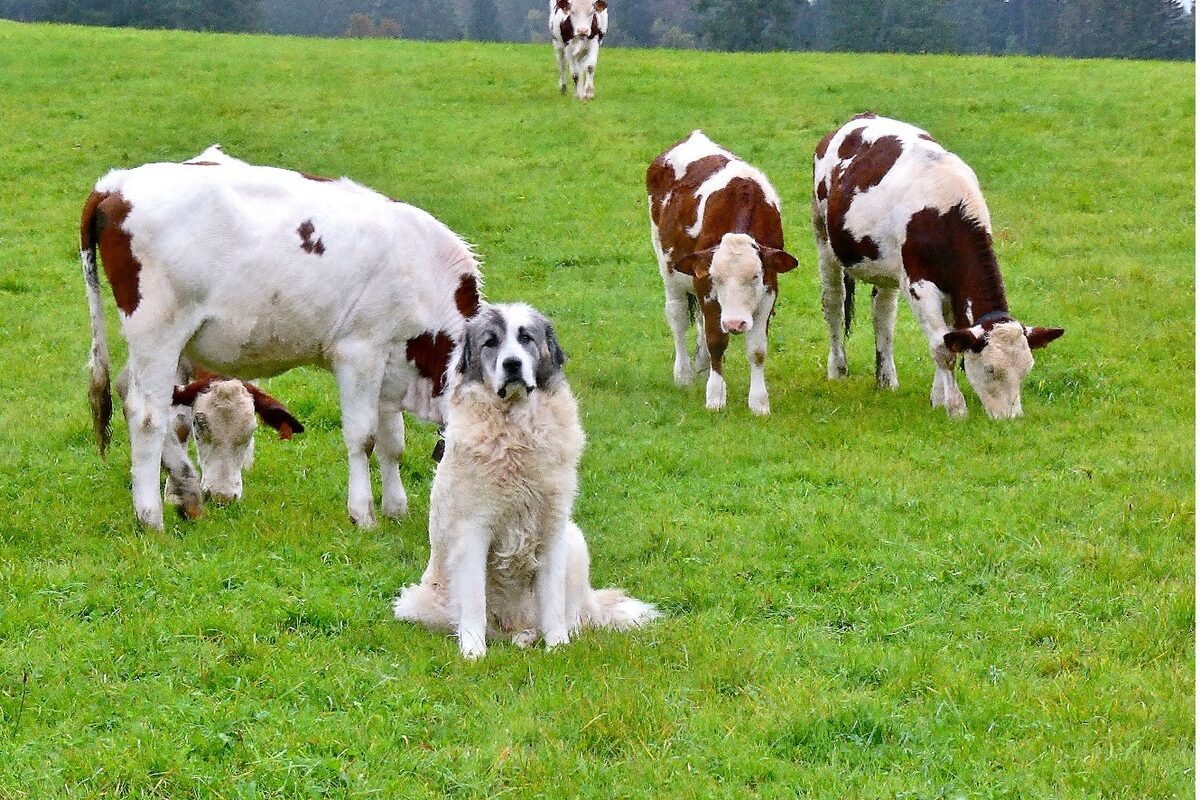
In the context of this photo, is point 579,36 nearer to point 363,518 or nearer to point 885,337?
point 885,337

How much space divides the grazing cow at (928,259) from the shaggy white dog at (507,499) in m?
5.67

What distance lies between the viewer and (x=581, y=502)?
398 inches

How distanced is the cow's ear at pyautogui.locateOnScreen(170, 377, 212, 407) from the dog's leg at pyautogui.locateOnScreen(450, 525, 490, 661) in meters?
3.62

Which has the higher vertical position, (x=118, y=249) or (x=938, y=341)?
(x=118, y=249)

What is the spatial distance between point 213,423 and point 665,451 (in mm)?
3483

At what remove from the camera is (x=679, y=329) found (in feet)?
45.7

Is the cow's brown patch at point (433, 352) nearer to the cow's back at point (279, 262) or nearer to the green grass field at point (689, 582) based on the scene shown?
the cow's back at point (279, 262)

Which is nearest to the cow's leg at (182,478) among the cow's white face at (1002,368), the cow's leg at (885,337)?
the cow's white face at (1002,368)

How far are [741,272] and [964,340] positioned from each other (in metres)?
1.98

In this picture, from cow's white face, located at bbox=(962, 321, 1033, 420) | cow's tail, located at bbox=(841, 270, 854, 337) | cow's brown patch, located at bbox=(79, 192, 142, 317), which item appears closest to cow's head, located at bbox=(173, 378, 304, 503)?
cow's brown patch, located at bbox=(79, 192, 142, 317)

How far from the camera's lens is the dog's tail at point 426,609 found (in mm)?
7375

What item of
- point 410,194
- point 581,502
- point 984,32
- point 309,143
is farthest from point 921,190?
point 984,32

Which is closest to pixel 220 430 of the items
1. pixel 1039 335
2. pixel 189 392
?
pixel 189 392

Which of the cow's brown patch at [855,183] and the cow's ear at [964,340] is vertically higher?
the cow's brown patch at [855,183]
